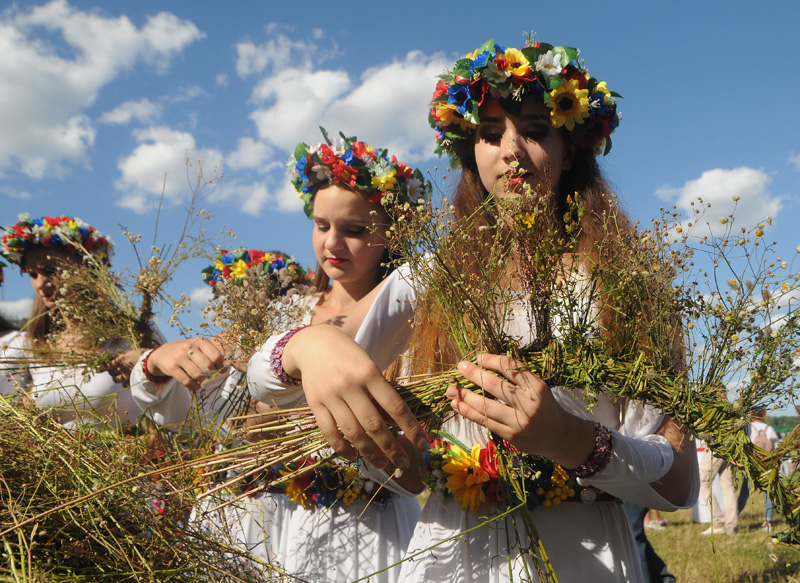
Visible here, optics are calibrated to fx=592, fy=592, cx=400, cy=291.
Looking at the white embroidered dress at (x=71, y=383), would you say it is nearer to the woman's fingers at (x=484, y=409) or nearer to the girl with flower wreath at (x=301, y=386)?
the girl with flower wreath at (x=301, y=386)

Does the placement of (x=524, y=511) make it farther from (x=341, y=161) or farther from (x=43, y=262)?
(x=43, y=262)

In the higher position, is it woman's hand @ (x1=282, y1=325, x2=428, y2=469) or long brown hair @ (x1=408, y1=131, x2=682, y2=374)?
long brown hair @ (x1=408, y1=131, x2=682, y2=374)

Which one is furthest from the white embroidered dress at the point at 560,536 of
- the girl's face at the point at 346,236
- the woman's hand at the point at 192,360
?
the girl's face at the point at 346,236

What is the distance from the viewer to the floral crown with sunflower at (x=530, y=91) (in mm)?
2021

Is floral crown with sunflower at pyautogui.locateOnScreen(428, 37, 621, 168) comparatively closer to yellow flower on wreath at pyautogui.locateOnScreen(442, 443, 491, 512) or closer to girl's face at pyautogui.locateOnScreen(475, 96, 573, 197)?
girl's face at pyautogui.locateOnScreen(475, 96, 573, 197)

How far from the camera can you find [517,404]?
121 centimetres

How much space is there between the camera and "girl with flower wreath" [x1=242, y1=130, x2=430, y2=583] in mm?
1777

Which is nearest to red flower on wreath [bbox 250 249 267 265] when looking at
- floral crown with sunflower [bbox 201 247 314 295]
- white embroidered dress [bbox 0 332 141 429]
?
floral crown with sunflower [bbox 201 247 314 295]

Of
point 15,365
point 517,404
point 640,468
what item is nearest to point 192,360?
point 517,404

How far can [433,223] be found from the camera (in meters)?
1.32

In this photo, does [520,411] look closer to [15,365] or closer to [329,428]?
[329,428]

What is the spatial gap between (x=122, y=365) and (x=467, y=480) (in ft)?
5.60

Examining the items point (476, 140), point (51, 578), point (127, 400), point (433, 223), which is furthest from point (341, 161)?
point (51, 578)

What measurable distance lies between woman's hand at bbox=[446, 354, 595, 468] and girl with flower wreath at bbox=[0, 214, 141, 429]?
72.1 inches
